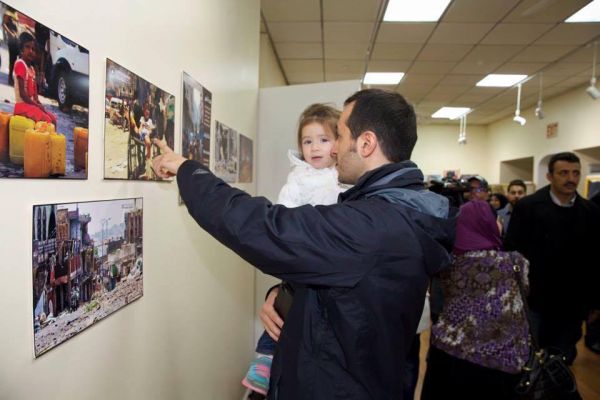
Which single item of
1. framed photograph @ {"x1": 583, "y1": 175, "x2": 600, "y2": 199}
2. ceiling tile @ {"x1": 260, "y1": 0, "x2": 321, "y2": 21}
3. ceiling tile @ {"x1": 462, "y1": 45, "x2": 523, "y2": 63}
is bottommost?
framed photograph @ {"x1": 583, "y1": 175, "x2": 600, "y2": 199}

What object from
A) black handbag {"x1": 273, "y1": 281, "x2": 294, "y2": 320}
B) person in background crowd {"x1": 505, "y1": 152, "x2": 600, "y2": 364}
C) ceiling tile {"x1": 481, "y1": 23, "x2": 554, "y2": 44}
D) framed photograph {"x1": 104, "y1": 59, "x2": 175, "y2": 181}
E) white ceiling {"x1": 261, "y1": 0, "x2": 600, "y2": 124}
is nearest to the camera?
framed photograph {"x1": 104, "y1": 59, "x2": 175, "y2": 181}

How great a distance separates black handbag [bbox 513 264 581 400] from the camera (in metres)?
2.20

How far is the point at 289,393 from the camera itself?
3.27ft

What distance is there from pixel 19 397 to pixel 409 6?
410 centimetres

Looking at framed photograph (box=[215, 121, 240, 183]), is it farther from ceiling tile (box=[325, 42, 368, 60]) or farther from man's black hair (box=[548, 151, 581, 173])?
ceiling tile (box=[325, 42, 368, 60])

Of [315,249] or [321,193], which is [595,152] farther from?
[315,249]

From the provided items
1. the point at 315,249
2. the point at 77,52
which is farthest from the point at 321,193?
the point at 77,52

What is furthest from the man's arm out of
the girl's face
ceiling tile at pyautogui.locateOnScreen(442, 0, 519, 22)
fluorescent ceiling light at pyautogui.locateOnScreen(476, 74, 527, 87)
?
fluorescent ceiling light at pyautogui.locateOnScreen(476, 74, 527, 87)

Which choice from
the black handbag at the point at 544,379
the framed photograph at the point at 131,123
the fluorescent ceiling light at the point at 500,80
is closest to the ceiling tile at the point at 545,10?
the fluorescent ceiling light at the point at 500,80

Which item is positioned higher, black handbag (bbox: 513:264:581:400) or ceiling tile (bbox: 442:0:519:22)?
ceiling tile (bbox: 442:0:519:22)

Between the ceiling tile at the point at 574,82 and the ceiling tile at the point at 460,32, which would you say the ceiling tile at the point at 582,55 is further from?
the ceiling tile at the point at 460,32

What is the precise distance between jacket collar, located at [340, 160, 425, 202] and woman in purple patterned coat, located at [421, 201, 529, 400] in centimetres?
142

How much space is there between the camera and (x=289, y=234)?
0.83m

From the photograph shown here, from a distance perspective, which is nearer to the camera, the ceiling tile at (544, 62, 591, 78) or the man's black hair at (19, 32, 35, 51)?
the man's black hair at (19, 32, 35, 51)
